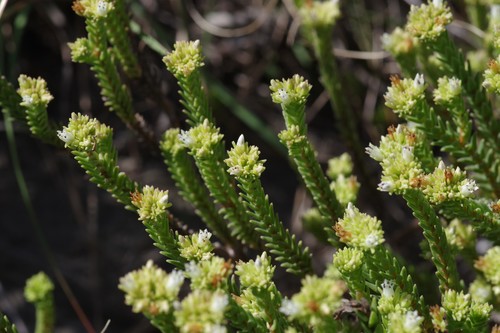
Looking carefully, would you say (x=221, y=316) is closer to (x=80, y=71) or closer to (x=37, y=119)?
(x=37, y=119)

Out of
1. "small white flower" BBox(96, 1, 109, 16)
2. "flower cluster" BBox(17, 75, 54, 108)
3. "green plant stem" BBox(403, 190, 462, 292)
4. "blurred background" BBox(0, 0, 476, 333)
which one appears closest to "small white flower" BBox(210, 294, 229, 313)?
"green plant stem" BBox(403, 190, 462, 292)

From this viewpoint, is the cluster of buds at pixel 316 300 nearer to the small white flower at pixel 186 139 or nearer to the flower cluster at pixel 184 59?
the small white flower at pixel 186 139

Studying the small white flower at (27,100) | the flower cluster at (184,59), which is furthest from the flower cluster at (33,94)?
the flower cluster at (184,59)

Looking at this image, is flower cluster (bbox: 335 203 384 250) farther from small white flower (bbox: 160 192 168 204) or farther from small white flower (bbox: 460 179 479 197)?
small white flower (bbox: 160 192 168 204)

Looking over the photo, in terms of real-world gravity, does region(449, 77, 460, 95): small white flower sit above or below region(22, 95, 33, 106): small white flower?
above

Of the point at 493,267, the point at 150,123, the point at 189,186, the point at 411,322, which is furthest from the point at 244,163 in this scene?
the point at 150,123
